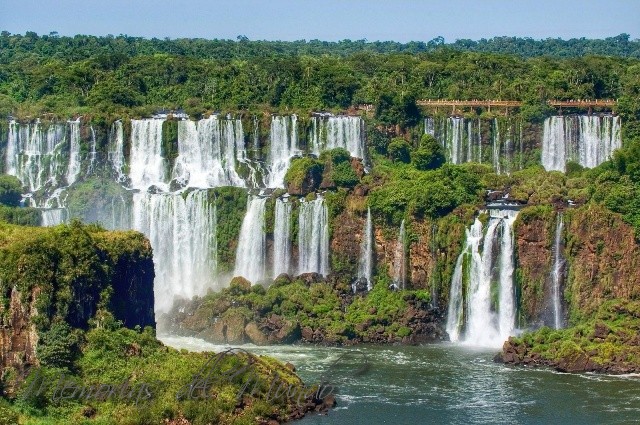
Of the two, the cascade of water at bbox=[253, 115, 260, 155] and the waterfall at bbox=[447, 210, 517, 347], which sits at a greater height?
the cascade of water at bbox=[253, 115, 260, 155]

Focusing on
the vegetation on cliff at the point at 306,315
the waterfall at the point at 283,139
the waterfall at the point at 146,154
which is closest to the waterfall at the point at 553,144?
the waterfall at the point at 283,139

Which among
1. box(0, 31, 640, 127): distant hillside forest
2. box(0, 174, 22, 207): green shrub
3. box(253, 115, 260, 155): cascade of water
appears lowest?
box(0, 174, 22, 207): green shrub

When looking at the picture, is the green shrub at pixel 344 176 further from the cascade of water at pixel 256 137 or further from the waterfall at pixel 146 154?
the waterfall at pixel 146 154

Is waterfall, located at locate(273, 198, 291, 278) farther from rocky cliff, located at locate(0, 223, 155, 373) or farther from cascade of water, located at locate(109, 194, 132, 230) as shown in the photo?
rocky cliff, located at locate(0, 223, 155, 373)

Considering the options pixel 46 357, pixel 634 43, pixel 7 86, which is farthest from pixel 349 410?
pixel 634 43

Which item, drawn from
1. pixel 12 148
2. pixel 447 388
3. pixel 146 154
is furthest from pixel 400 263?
pixel 12 148

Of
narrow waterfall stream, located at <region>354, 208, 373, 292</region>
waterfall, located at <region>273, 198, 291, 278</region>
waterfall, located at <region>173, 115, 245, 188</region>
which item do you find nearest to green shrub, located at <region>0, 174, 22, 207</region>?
waterfall, located at <region>173, 115, 245, 188</region>

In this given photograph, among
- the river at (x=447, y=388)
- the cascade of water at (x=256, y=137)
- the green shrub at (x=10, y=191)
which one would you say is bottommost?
the river at (x=447, y=388)
